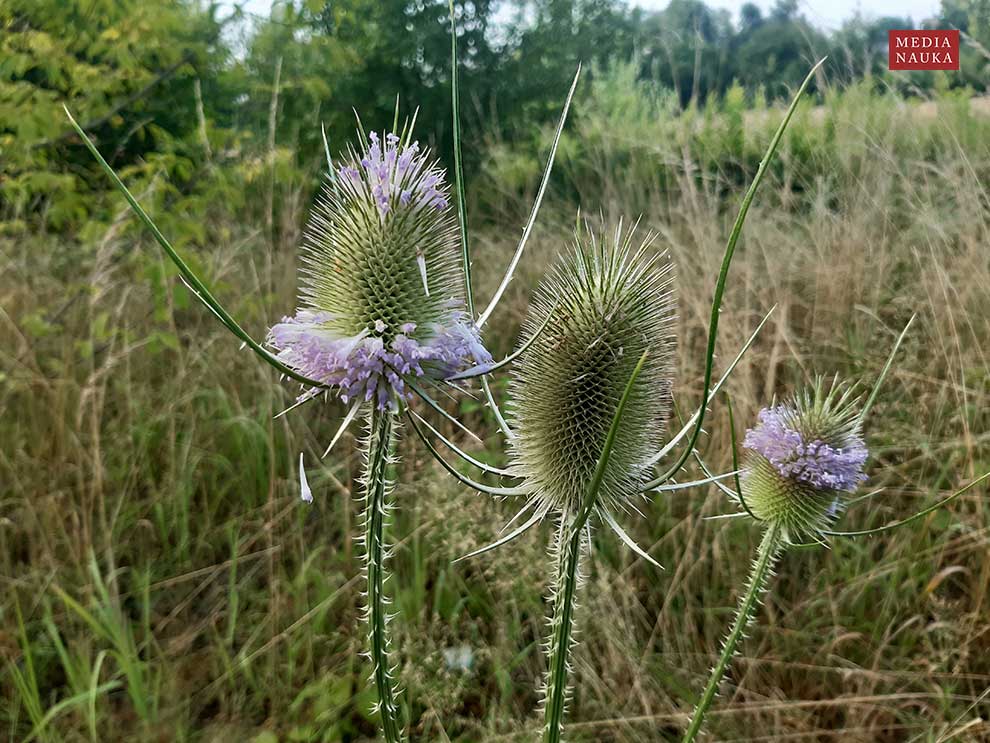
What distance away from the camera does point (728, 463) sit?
9.20 ft

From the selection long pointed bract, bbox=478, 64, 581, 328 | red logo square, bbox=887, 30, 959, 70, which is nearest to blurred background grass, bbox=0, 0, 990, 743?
long pointed bract, bbox=478, 64, 581, 328

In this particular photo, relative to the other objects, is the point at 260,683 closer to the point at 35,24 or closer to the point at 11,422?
the point at 11,422

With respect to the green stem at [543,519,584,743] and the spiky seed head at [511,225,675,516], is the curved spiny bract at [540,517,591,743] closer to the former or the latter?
the green stem at [543,519,584,743]

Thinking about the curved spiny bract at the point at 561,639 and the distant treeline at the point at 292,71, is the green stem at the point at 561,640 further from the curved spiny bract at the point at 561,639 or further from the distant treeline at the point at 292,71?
the distant treeline at the point at 292,71

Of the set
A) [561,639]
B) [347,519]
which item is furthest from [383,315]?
[347,519]

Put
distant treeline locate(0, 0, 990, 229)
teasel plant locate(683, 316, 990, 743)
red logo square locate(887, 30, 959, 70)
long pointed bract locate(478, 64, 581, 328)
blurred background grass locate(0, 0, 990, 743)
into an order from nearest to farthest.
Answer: long pointed bract locate(478, 64, 581, 328) < teasel plant locate(683, 316, 990, 743) < blurred background grass locate(0, 0, 990, 743) < distant treeline locate(0, 0, 990, 229) < red logo square locate(887, 30, 959, 70)

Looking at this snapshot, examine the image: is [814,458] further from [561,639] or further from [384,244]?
[384,244]

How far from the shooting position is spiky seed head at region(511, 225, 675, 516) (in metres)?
1.20

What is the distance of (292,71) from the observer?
5.28 metres

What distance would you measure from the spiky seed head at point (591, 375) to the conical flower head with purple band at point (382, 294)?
155 mm

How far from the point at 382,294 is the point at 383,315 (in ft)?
0.11

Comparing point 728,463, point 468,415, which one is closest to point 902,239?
point 728,463

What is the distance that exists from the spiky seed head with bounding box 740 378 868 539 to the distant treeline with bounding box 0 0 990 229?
2.53 m

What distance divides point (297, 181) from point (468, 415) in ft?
4.97
